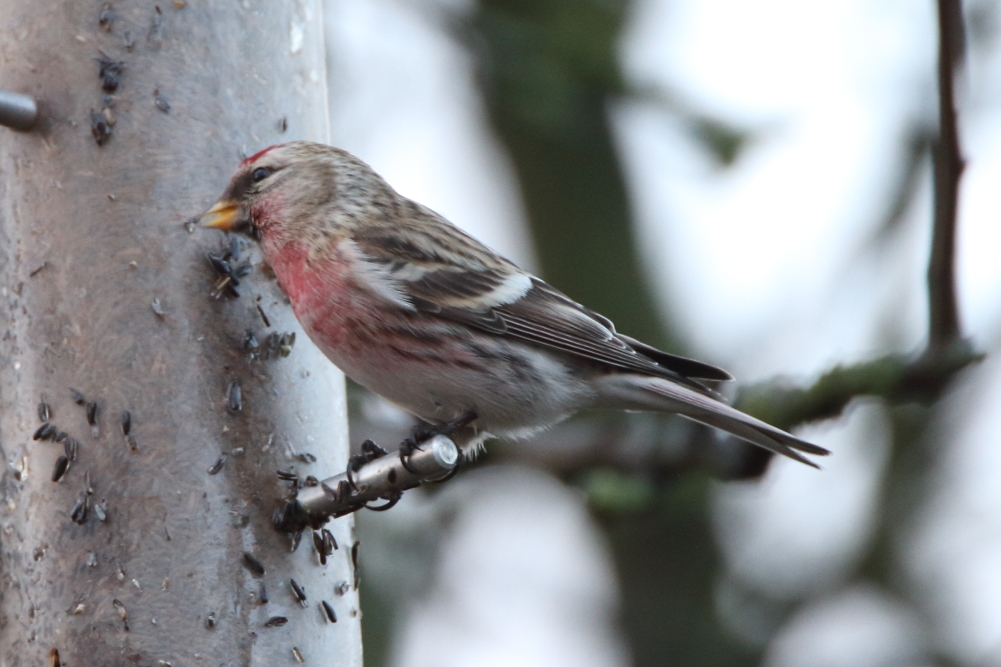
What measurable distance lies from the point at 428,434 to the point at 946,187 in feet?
3.52

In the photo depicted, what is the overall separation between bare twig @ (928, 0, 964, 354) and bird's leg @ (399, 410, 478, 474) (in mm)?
957

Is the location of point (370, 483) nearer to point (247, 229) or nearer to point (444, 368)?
point (444, 368)

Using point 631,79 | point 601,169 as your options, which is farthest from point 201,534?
point 601,169

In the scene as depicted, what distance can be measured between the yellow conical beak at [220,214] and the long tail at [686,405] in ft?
3.19

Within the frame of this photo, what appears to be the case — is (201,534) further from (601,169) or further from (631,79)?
(601,169)

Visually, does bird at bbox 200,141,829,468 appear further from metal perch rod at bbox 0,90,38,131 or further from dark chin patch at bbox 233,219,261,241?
metal perch rod at bbox 0,90,38,131

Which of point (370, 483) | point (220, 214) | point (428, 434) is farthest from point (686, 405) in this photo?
point (220, 214)

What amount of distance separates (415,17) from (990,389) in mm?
2604

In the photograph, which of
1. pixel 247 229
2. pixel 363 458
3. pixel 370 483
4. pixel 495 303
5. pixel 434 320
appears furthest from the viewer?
pixel 495 303

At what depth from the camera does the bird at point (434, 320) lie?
2.74m

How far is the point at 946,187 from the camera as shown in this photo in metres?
2.33

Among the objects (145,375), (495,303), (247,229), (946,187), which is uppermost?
(946,187)

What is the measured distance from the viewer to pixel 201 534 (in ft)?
7.91

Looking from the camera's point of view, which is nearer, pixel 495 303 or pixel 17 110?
pixel 17 110
